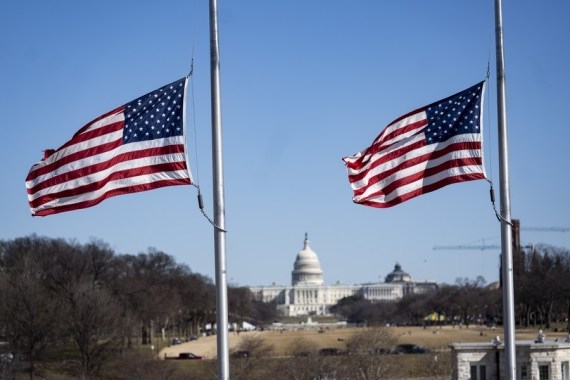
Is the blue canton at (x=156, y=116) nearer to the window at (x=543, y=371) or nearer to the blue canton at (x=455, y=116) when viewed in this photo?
the blue canton at (x=455, y=116)

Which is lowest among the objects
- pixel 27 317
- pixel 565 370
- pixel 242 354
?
pixel 242 354

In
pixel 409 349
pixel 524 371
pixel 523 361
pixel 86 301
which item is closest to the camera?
pixel 523 361

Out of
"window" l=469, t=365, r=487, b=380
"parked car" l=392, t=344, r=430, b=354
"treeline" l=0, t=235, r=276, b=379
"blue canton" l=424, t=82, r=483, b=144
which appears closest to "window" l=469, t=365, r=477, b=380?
"window" l=469, t=365, r=487, b=380

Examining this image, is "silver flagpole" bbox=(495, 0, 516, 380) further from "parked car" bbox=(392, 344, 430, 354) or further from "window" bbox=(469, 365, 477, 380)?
"parked car" bbox=(392, 344, 430, 354)

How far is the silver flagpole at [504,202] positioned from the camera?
17297 mm

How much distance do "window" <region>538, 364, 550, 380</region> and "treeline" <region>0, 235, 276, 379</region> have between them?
33828mm

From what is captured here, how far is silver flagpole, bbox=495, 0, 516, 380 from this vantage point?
17297 millimetres

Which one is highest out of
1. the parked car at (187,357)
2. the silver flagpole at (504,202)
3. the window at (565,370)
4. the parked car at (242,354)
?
the silver flagpole at (504,202)

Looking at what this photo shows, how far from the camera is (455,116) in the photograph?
59.5 ft

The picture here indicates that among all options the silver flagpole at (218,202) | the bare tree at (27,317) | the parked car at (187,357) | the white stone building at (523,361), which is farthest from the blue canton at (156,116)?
the parked car at (187,357)

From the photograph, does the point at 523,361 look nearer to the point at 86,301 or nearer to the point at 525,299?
the point at 86,301

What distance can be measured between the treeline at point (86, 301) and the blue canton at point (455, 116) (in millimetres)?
50467

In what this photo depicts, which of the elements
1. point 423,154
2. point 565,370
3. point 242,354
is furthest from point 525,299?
point 423,154

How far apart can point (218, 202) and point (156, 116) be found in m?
1.89
